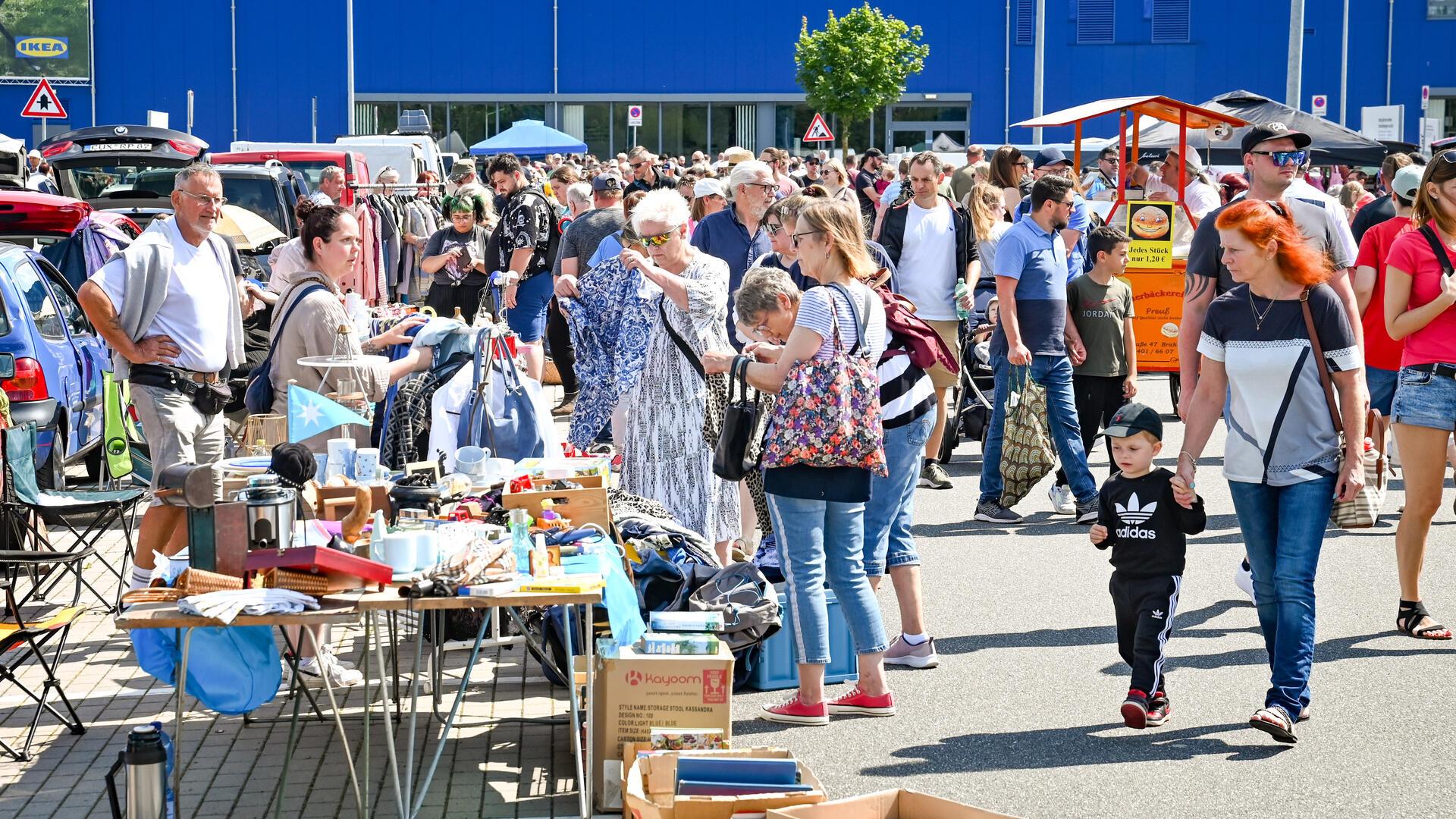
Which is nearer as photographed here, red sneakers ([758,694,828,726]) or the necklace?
the necklace

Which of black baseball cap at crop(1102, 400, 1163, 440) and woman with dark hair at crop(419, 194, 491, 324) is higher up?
woman with dark hair at crop(419, 194, 491, 324)

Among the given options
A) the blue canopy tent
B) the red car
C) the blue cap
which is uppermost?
the blue canopy tent

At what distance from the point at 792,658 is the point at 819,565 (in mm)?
752

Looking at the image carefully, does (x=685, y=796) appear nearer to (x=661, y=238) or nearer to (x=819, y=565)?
(x=819, y=565)

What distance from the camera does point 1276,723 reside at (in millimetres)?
5441

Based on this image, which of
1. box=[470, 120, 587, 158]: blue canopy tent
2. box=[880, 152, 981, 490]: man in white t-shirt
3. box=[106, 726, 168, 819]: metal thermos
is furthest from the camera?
box=[470, 120, 587, 158]: blue canopy tent

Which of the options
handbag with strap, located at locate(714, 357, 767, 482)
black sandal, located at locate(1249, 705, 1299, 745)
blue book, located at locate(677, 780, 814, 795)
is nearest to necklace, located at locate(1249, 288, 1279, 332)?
black sandal, located at locate(1249, 705, 1299, 745)

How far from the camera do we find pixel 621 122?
51875 mm

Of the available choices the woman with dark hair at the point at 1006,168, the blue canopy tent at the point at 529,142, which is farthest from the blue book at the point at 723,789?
the blue canopy tent at the point at 529,142

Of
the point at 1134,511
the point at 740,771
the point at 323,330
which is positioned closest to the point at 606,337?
the point at 323,330

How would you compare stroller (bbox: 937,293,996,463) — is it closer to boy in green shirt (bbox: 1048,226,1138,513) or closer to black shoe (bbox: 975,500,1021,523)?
boy in green shirt (bbox: 1048,226,1138,513)

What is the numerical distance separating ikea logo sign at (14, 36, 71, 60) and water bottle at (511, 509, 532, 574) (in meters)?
50.0

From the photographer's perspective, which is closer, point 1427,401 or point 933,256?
point 1427,401

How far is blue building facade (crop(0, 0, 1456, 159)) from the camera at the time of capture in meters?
49.9
